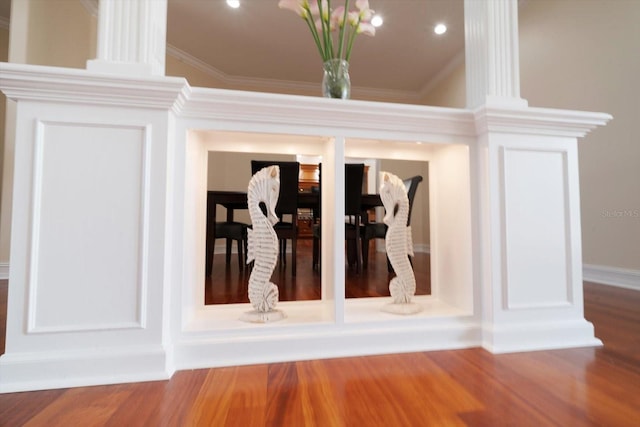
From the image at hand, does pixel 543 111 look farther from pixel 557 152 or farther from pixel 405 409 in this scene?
pixel 405 409

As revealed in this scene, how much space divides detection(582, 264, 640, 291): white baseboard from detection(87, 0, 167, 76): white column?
9.63 ft

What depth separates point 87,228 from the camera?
852 millimetres

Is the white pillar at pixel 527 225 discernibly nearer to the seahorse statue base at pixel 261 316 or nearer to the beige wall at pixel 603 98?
the seahorse statue base at pixel 261 316

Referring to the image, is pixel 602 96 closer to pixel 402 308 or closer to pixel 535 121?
pixel 535 121

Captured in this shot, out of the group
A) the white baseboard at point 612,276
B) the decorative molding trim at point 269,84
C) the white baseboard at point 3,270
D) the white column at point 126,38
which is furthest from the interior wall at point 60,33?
the white baseboard at point 612,276

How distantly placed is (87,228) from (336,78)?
3.33ft

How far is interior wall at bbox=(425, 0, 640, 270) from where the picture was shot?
1.97 metres

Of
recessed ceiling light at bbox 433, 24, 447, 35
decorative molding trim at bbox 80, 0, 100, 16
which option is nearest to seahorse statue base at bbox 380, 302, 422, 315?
recessed ceiling light at bbox 433, 24, 447, 35

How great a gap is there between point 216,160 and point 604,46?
4218mm

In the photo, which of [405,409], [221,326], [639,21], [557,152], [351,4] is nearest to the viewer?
[405,409]

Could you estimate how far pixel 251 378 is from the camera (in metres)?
0.86

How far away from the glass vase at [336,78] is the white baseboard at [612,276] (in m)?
2.29

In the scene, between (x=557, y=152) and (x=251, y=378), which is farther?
(x=557, y=152)

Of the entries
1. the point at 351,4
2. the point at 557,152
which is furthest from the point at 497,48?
the point at 351,4
